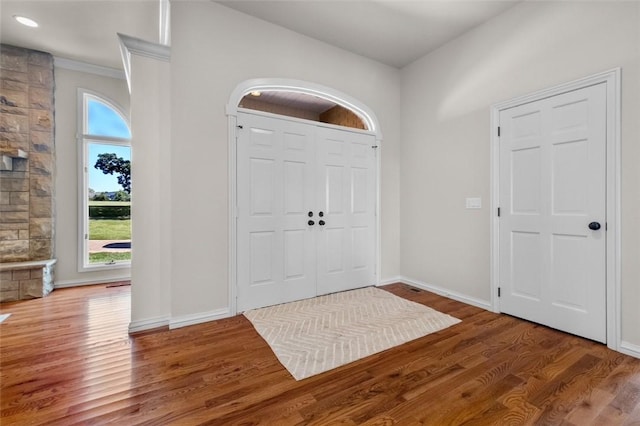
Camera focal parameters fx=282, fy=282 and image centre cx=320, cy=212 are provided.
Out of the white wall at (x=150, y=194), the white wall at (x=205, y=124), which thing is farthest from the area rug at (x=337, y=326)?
the white wall at (x=150, y=194)

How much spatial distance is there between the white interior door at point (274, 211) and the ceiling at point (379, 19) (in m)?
1.14

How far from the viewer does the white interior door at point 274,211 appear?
3.12 metres

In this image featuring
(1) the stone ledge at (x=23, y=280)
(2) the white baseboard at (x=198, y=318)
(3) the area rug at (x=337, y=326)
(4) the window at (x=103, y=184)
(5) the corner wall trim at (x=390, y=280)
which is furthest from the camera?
(4) the window at (x=103, y=184)

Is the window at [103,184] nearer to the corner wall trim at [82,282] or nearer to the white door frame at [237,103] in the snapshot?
the corner wall trim at [82,282]

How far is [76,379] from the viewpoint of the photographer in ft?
6.28

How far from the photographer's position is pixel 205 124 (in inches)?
114

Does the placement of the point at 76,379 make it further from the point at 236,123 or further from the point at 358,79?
the point at 358,79

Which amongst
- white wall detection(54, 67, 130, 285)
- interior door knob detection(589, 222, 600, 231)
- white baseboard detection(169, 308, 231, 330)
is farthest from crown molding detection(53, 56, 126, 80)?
interior door knob detection(589, 222, 600, 231)

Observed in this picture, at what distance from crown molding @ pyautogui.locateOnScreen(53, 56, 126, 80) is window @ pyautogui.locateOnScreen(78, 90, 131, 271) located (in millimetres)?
341

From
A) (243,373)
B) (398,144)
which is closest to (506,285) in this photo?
(398,144)

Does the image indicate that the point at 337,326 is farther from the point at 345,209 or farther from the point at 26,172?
the point at 26,172

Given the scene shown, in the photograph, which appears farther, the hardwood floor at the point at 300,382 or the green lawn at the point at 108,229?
the green lawn at the point at 108,229

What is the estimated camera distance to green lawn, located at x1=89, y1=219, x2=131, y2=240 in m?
4.57

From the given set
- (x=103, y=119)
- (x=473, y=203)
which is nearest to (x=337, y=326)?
(x=473, y=203)
